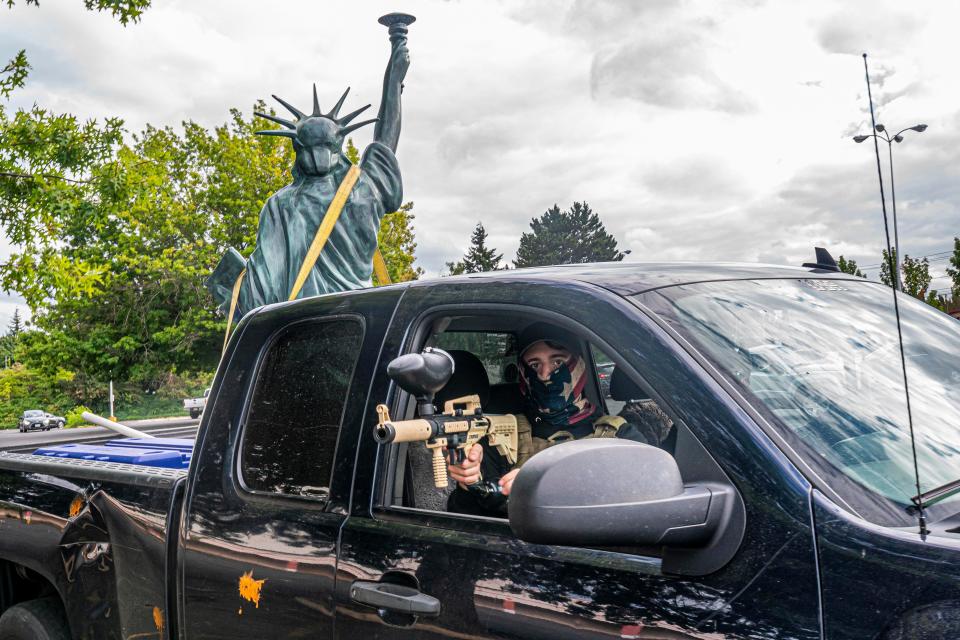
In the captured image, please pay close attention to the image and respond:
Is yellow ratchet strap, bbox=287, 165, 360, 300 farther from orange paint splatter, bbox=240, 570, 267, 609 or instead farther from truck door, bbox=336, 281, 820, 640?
truck door, bbox=336, 281, 820, 640

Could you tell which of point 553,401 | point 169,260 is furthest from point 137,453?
point 169,260

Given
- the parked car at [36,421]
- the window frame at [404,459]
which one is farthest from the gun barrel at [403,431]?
the parked car at [36,421]

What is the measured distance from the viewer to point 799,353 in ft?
6.33

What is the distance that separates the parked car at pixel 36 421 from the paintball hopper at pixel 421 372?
145 feet

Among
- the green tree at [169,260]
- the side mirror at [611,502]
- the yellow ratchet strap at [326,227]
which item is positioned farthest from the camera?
the green tree at [169,260]

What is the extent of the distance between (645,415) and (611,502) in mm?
1098

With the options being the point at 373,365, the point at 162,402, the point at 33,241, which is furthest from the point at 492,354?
the point at 162,402

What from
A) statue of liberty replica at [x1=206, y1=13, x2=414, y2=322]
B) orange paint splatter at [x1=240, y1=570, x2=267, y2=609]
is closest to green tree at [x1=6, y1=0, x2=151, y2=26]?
statue of liberty replica at [x1=206, y1=13, x2=414, y2=322]

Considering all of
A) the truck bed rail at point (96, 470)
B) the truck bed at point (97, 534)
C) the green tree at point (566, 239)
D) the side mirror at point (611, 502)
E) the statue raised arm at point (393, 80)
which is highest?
the green tree at point (566, 239)

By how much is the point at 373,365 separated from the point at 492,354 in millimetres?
957

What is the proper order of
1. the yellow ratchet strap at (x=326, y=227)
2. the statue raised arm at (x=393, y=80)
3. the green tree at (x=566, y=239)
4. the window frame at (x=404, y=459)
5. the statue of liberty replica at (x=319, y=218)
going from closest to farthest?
1. the window frame at (x=404, y=459)
2. the yellow ratchet strap at (x=326, y=227)
3. the statue of liberty replica at (x=319, y=218)
4. the statue raised arm at (x=393, y=80)
5. the green tree at (x=566, y=239)

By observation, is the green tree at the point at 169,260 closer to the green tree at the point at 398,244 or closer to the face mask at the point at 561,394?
the green tree at the point at 398,244

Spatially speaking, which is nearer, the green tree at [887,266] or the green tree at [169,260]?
the green tree at [887,266]

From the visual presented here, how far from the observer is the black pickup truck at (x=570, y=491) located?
1.48 m
